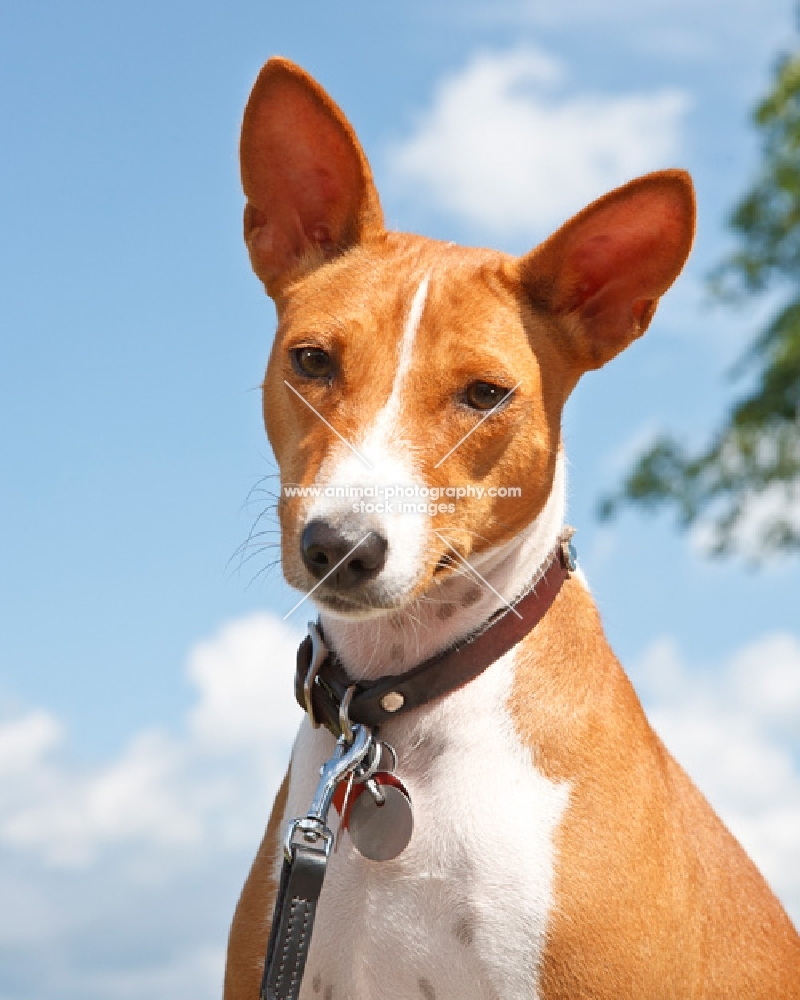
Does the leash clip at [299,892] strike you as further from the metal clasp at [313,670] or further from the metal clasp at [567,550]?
the metal clasp at [567,550]

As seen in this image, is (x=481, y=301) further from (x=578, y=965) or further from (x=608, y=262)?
(x=578, y=965)

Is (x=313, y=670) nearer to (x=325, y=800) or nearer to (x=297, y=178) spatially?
(x=325, y=800)

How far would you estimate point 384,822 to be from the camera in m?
3.96

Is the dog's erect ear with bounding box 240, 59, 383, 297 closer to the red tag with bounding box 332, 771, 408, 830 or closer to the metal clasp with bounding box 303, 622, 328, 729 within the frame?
the metal clasp with bounding box 303, 622, 328, 729

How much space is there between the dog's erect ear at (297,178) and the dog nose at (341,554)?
1.40m

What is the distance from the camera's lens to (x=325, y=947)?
13.4ft

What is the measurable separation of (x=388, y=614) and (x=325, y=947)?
3.48ft

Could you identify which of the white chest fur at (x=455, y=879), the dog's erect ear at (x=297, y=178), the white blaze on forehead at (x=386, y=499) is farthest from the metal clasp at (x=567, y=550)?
the dog's erect ear at (x=297, y=178)

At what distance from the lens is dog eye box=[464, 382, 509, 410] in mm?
4086

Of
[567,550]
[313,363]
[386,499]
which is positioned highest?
[313,363]

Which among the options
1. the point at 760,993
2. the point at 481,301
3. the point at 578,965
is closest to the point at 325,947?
the point at 578,965

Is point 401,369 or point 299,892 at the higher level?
point 401,369

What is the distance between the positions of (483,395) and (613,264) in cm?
83

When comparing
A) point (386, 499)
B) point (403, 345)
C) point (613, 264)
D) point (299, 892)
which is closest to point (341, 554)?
point (386, 499)
